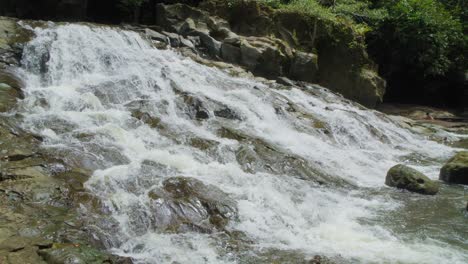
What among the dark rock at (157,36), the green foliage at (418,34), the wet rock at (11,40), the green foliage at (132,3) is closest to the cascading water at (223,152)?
the wet rock at (11,40)

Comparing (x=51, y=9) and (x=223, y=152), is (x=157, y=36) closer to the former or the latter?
(x=51, y=9)

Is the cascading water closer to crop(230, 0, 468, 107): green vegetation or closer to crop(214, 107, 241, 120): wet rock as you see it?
crop(214, 107, 241, 120): wet rock

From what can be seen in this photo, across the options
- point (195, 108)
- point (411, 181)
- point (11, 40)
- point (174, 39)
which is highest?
point (174, 39)

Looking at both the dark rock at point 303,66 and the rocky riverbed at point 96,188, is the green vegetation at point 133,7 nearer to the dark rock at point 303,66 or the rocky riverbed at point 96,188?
the rocky riverbed at point 96,188

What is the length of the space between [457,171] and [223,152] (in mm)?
6012

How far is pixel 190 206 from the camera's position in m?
7.75

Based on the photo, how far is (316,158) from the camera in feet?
38.9

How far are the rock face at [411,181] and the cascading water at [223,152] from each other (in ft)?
0.90

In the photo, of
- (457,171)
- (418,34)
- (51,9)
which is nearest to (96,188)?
(457,171)

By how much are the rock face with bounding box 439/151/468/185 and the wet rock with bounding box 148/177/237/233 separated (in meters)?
6.43

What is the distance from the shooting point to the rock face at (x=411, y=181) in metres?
10.4

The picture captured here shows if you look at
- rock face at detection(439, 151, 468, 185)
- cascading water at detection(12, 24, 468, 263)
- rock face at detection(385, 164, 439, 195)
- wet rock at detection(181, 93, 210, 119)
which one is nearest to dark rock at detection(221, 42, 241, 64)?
cascading water at detection(12, 24, 468, 263)

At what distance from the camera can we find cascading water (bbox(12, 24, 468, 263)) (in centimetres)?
712

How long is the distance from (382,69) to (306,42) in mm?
7104
